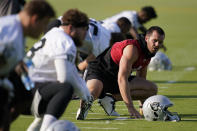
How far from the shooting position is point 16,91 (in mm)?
5812

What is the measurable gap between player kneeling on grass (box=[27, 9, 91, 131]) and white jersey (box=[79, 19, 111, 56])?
3674 mm

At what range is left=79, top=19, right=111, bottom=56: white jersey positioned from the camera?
10.4 metres

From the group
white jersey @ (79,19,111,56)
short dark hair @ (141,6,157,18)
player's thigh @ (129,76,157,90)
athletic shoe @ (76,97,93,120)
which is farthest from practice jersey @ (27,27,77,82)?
short dark hair @ (141,6,157,18)

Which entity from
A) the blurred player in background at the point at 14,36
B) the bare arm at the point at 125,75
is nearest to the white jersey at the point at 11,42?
the blurred player in background at the point at 14,36

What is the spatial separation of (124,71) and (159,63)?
6478mm

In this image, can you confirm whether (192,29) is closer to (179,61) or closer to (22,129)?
(179,61)

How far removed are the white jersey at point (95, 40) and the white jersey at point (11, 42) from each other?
5100 mm

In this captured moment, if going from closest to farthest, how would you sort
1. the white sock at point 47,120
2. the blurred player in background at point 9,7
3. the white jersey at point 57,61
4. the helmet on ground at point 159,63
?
the white sock at point 47,120, the white jersey at point 57,61, the blurred player in background at point 9,7, the helmet on ground at point 159,63

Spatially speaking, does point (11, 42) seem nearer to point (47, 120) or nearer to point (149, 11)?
point (47, 120)

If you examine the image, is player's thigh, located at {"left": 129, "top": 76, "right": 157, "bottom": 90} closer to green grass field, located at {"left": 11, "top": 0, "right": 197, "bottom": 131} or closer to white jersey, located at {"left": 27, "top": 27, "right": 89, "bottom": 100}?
green grass field, located at {"left": 11, "top": 0, "right": 197, "bottom": 131}

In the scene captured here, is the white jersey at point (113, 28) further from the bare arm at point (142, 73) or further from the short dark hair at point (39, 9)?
the short dark hair at point (39, 9)

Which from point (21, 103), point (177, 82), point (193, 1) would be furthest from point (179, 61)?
point (193, 1)

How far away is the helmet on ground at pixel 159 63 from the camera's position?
14.1m

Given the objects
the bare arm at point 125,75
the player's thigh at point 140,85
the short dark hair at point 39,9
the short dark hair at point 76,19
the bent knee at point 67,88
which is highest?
the short dark hair at point 39,9
